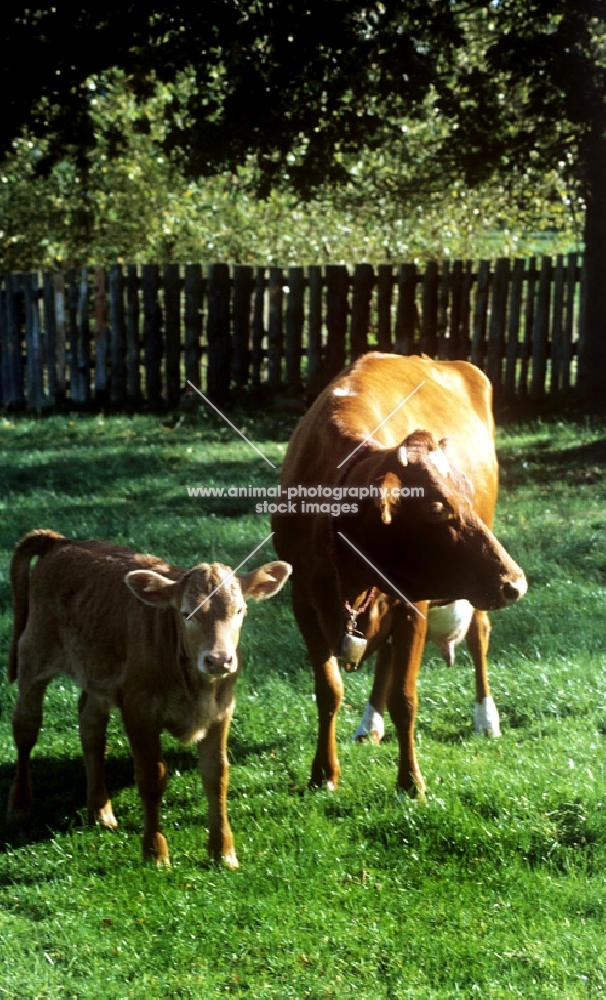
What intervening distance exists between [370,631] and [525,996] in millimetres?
1790

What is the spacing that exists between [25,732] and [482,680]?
2422 mm

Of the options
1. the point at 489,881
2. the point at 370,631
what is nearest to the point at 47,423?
the point at 370,631

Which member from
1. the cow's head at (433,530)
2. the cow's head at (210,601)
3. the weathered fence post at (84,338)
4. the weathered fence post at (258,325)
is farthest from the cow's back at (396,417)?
the weathered fence post at (84,338)

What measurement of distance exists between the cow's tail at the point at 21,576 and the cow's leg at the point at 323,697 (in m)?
1.22

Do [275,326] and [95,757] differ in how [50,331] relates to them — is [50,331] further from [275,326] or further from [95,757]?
[95,757]

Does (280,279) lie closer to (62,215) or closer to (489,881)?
(62,215)

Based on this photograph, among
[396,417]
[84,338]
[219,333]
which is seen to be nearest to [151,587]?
[396,417]

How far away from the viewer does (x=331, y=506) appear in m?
4.90

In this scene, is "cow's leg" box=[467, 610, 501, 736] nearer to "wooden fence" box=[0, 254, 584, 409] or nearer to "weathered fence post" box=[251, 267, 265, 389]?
"wooden fence" box=[0, 254, 584, 409]

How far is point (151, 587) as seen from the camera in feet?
14.5

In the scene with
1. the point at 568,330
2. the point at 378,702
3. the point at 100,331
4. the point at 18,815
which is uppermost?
the point at 568,330

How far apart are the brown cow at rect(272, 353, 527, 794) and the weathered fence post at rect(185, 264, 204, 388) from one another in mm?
9507

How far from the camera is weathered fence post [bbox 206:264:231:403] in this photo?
15.7 m

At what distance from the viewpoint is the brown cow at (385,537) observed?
15.2 ft
